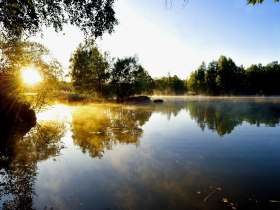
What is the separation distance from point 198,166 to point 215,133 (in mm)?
10264

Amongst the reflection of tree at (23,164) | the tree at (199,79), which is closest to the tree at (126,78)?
the reflection of tree at (23,164)

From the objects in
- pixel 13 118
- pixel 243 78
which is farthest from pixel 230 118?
pixel 243 78

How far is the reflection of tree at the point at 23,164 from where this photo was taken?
350 inches

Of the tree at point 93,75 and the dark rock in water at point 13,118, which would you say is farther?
the tree at point 93,75

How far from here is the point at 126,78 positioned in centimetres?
8006

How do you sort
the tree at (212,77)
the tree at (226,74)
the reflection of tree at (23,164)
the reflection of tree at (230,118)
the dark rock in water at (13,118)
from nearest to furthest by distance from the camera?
the reflection of tree at (23,164)
the dark rock in water at (13,118)
the reflection of tree at (230,118)
the tree at (226,74)
the tree at (212,77)

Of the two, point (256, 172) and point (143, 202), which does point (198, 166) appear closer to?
point (256, 172)

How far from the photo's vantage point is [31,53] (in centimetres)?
2905

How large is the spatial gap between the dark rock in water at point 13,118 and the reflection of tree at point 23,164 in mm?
1921

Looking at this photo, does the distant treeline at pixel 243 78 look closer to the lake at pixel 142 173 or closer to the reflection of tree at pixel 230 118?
the reflection of tree at pixel 230 118

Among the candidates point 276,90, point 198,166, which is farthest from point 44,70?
point 276,90

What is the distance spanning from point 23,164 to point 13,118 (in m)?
14.1

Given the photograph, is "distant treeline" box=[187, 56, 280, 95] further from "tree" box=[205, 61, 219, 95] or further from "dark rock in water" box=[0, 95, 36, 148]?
"dark rock in water" box=[0, 95, 36, 148]

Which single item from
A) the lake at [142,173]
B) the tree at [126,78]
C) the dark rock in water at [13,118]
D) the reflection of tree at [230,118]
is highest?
the tree at [126,78]
